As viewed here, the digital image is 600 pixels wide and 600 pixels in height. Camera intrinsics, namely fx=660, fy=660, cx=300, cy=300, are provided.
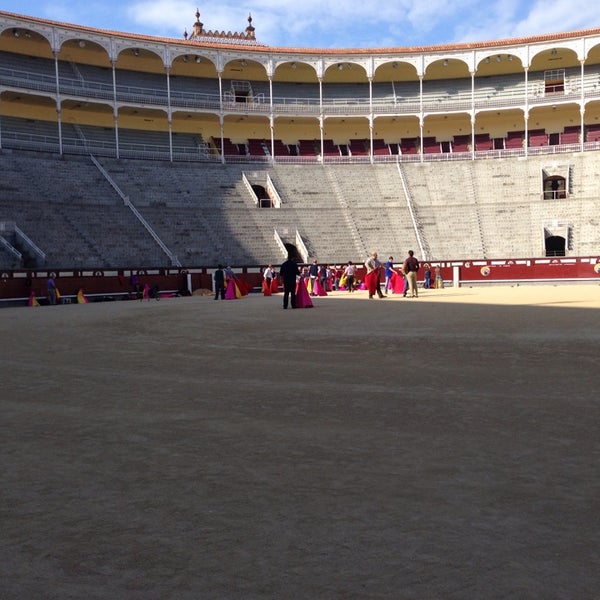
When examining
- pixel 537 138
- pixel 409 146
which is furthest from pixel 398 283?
pixel 537 138

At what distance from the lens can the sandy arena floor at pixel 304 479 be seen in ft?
8.02

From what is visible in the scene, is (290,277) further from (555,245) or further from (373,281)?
(555,245)

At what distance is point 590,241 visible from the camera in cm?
3612

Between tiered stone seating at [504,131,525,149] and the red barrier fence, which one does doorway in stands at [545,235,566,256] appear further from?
tiered stone seating at [504,131,525,149]

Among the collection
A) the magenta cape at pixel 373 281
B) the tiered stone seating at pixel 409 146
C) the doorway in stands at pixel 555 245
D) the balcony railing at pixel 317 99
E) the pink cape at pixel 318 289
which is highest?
the balcony railing at pixel 317 99

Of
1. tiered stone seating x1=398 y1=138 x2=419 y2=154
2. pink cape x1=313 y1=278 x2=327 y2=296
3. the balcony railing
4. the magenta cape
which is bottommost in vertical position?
pink cape x1=313 y1=278 x2=327 y2=296

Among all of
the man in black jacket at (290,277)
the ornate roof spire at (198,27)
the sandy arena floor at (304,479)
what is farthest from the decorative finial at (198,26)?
the sandy arena floor at (304,479)

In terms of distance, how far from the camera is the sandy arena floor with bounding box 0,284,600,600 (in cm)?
245

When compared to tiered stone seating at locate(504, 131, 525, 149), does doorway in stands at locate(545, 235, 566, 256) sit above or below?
below

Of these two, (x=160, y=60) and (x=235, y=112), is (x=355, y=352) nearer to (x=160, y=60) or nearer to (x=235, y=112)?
(x=235, y=112)

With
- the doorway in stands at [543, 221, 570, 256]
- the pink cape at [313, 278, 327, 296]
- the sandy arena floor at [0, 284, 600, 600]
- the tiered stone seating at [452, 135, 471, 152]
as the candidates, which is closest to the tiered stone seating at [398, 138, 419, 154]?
the tiered stone seating at [452, 135, 471, 152]

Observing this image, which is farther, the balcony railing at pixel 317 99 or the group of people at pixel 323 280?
the balcony railing at pixel 317 99

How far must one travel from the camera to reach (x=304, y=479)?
11.7ft

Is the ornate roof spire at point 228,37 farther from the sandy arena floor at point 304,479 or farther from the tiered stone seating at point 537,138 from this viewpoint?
the sandy arena floor at point 304,479
